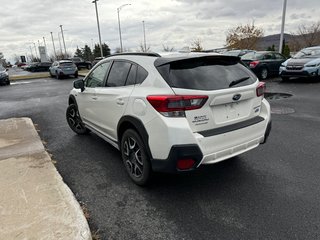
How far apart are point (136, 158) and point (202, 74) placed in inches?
53.8

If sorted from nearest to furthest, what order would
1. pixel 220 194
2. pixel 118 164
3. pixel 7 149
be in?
pixel 220 194 < pixel 118 164 < pixel 7 149

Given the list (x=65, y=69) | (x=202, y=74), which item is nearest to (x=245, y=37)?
(x=65, y=69)

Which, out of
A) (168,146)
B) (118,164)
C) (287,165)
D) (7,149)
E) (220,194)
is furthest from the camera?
(7,149)

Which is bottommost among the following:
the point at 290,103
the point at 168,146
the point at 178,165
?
the point at 290,103

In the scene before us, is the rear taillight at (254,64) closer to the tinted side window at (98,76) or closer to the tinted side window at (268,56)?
the tinted side window at (268,56)

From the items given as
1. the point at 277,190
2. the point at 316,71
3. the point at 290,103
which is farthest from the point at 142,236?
the point at 316,71

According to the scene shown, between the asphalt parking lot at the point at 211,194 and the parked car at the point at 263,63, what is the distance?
31.0ft

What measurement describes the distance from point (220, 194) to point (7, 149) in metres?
4.01

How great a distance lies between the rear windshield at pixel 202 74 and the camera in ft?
10.3

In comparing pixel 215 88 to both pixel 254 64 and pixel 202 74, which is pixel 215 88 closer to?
pixel 202 74

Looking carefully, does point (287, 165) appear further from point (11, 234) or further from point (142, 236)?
point (11, 234)

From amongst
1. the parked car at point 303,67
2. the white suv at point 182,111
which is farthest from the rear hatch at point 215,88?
the parked car at point 303,67

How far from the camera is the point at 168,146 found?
2998mm

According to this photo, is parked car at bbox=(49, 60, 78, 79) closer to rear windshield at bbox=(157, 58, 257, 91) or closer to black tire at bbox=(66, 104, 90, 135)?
black tire at bbox=(66, 104, 90, 135)
